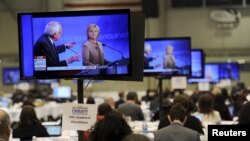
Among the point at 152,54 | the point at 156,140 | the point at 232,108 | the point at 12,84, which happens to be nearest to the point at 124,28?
the point at 156,140

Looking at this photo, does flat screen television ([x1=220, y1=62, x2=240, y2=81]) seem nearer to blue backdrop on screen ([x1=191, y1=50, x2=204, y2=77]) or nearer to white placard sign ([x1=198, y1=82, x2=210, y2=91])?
white placard sign ([x1=198, y1=82, x2=210, y2=91])

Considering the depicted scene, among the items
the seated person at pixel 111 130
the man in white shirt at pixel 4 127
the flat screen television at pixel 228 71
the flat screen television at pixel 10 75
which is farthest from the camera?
the flat screen television at pixel 10 75

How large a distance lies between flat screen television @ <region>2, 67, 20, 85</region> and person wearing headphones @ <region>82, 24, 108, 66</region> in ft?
74.3

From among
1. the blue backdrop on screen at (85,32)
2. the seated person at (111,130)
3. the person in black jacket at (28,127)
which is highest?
the blue backdrop on screen at (85,32)

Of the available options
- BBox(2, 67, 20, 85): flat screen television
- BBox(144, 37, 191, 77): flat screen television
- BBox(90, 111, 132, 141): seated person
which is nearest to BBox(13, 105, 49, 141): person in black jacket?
BBox(144, 37, 191, 77): flat screen television

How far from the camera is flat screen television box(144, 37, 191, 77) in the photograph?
758 centimetres

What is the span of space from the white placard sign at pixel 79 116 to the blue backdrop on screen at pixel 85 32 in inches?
14.1

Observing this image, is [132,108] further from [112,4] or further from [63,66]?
[112,4]

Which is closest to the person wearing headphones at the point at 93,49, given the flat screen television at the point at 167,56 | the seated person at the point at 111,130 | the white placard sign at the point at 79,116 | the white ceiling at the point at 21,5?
the white placard sign at the point at 79,116

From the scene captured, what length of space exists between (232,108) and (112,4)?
1310 centimetres

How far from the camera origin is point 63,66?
14.9 feet

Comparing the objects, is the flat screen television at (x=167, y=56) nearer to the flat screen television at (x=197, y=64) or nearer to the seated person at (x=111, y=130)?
the flat screen television at (x=197, y=64)

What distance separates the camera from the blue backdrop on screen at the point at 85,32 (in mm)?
4492

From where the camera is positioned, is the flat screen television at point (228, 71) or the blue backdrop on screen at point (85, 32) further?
the flat screen television at point (228, 71)
